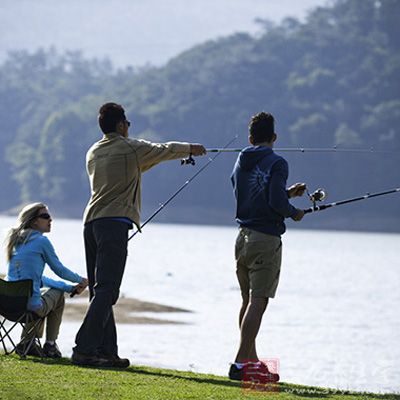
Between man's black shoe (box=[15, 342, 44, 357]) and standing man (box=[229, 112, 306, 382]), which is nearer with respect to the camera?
standing man (box=[229, 112, 306, 382])

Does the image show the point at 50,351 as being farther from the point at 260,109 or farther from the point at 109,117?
the point at 260,109

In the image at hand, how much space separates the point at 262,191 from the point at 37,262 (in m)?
1.84

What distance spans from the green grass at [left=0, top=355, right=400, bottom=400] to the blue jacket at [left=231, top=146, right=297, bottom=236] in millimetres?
1031

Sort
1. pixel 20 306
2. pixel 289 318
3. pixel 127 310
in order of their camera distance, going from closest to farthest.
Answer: pixel 20 306 < pixel 127 310 < pixel 289 318

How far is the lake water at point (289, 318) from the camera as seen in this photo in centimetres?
1472

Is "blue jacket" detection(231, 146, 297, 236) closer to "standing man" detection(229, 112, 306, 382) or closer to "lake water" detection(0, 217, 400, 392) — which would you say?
"standing man" detection(229, 112, 306, 382)

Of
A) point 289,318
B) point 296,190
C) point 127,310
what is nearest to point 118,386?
point 296,190

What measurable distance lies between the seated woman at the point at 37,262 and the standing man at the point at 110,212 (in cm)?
48

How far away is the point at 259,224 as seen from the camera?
811 cm

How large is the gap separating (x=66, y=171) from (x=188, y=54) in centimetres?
2789

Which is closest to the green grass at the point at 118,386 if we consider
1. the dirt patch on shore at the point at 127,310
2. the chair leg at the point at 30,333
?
the chair leg at the point at 30,333

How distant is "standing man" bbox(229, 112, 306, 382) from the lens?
8.07 metres

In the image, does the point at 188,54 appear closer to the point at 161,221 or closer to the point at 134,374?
the point at 161,221

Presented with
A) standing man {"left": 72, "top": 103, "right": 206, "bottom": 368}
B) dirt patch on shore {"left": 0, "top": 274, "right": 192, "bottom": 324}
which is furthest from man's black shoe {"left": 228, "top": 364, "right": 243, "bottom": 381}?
dirt patch on shore {"left": 0, "top": 274, "right": 192, "bottom": 324}
